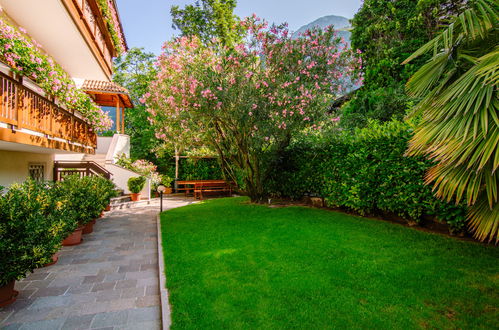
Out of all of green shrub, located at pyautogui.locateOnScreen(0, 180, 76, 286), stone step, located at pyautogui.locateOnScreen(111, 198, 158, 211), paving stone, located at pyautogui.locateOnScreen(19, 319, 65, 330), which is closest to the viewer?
paving stone, located at pyautogui.locateOnScreen(19, 319, 65, 330)

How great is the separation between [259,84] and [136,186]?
846cm

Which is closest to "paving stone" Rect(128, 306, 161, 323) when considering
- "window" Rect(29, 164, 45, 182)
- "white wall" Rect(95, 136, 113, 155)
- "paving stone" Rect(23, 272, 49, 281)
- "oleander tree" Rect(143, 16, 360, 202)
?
"paving stone" Rect(23, 272, 49, 281)

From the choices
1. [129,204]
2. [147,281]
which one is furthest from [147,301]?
[129,204]

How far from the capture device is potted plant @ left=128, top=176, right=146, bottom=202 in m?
13.5

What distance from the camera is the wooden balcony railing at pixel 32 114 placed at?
5.32 m

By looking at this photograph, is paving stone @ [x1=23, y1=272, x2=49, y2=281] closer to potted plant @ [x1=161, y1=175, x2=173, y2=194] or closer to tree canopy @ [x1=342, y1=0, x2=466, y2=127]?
tree canopy @ [x1=342, y1=0, x2=466, y2=127]

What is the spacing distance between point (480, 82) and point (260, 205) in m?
8.58

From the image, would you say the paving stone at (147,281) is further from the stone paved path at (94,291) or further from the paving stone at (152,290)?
the paving stone at (152,290)

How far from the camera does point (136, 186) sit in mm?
13555

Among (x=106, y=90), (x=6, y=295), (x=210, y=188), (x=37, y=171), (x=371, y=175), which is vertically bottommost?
(x=6, y=295)

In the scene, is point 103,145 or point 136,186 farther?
point 103,145

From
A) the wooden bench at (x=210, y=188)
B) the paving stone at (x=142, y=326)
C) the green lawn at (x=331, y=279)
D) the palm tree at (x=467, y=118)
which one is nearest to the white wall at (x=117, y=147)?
the wooden bench at (x=210, y=188)

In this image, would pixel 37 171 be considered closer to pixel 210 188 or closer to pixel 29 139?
pixel 29 139

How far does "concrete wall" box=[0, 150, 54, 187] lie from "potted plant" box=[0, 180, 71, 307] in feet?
15.5
